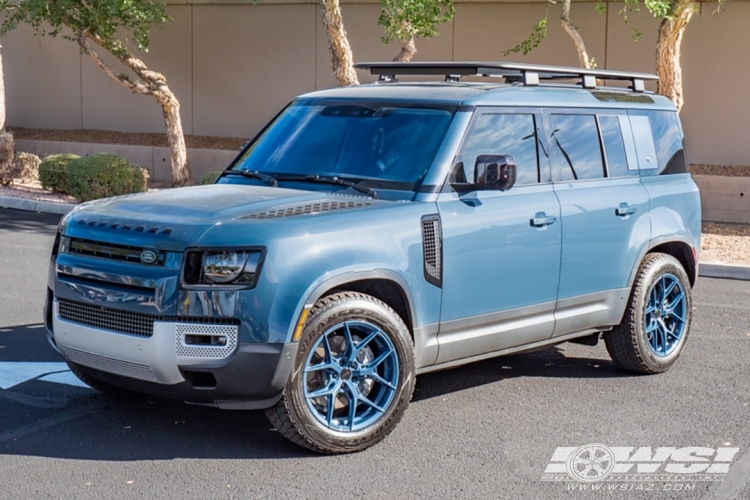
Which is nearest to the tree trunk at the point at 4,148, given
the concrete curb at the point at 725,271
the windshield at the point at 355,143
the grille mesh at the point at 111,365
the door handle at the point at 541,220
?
the concrete curb at the point at 725,271

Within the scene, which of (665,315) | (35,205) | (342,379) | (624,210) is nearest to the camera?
(342,379)

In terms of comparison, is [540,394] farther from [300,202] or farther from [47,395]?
[47,395]

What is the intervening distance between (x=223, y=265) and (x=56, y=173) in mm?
13038

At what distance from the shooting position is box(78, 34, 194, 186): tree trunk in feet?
58.5

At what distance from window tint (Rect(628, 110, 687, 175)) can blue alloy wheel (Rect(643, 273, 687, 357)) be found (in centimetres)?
83

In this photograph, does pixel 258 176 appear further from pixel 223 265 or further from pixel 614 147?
pixel 614 147

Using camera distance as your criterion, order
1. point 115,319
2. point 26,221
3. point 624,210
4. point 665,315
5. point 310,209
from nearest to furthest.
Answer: point 115,319
point 310,209
point 624,210
point 665,315
point 26,221

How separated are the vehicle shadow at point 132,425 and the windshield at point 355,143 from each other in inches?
60.4

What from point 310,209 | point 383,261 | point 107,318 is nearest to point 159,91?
point 310,209

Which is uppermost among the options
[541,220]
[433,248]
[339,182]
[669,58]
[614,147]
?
[669,58]

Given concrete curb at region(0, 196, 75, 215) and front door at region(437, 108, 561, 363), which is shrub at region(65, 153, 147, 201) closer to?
concrete curb at region(0, 196, 75, 215)

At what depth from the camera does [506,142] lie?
6.51 m

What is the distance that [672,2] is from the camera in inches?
564

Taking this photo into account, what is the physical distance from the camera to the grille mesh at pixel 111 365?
208 inches
